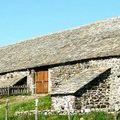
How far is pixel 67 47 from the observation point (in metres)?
39.3

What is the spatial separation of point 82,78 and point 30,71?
9918 millimetres

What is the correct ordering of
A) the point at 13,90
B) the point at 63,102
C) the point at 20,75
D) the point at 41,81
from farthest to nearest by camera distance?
the point at 20,75 < the point at 13,90 < the point at 41,81 < the point at 63,102

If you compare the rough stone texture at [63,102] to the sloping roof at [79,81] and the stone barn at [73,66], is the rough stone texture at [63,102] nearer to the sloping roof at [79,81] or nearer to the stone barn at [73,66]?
the stone barn at [73,66]

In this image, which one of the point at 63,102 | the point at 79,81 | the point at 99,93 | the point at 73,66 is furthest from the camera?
the point at 73,66

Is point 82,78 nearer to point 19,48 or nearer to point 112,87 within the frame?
point 112,87

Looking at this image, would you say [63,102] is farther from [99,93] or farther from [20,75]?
[20,75]

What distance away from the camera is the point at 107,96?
31.4 m

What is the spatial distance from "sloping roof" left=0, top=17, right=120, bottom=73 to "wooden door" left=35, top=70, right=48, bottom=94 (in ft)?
2.97

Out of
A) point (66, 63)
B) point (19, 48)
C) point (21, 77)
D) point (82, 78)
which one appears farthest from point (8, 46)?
point (82, 78)

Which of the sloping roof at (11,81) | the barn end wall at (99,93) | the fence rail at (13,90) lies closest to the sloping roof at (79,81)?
the barn end wall at (99,93)

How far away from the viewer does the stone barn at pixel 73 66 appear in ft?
98.2

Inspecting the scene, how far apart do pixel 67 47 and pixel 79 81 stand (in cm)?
915

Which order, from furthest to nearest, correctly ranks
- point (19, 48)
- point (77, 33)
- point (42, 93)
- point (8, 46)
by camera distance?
point (8, 46), point (19, 48), point (77, 33), point (42, 93)

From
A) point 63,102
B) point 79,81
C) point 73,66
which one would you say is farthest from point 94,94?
point 73,66
